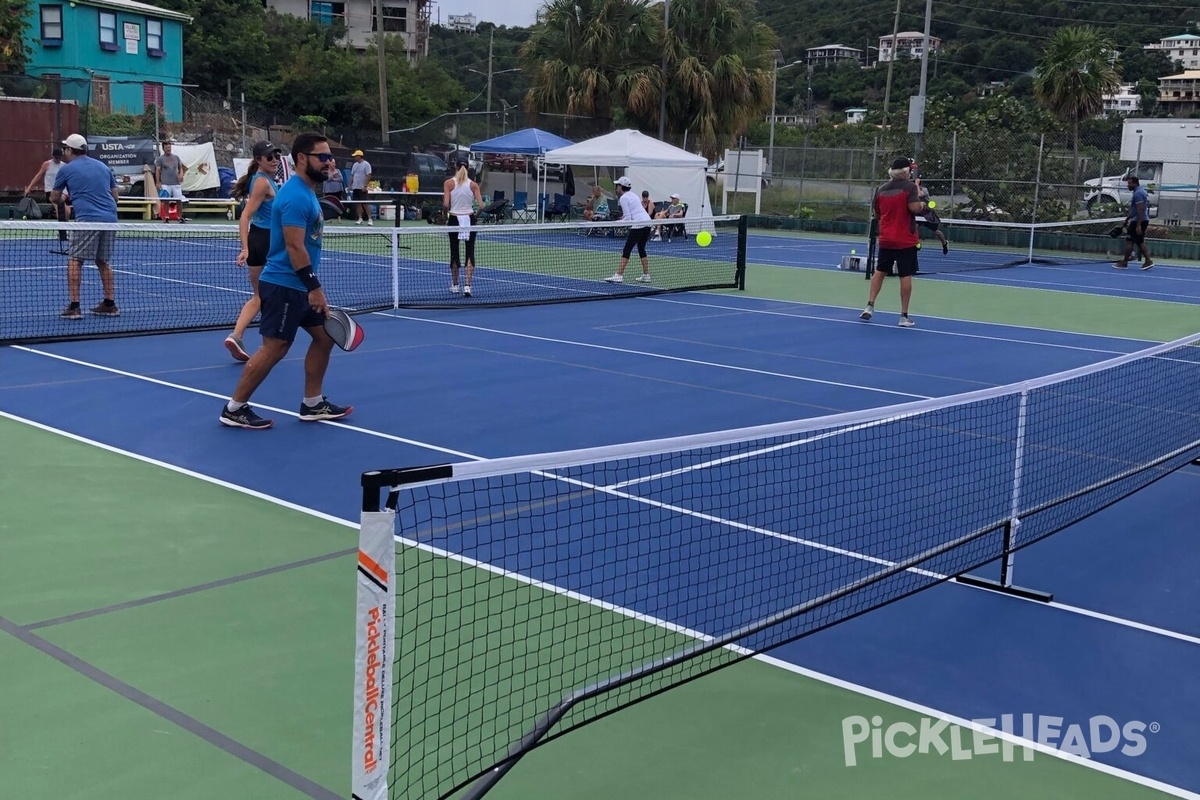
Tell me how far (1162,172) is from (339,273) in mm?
24348

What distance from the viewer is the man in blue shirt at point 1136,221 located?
24.0 m

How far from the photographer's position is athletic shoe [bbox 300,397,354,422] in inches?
355

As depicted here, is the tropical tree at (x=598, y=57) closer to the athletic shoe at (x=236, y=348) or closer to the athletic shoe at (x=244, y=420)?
the athletic shoe at (x=236, y=348)

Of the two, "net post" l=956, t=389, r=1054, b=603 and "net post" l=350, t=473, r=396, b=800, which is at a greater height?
"net post" l=350, t=473, r=396, b=800

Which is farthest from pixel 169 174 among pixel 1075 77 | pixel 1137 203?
pixel 1075 77

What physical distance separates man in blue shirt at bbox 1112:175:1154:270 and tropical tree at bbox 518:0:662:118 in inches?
639

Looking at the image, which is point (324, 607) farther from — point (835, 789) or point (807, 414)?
point (807, 414)

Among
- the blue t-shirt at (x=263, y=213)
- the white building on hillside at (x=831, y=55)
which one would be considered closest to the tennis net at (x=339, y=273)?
the blue t-shirt at (x=263, y=213)

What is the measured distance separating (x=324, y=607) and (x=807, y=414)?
17.0 feet

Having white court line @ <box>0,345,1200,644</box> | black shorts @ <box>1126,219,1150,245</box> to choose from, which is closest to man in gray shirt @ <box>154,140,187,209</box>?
white court line @ <box>0,345,1200,644</box>

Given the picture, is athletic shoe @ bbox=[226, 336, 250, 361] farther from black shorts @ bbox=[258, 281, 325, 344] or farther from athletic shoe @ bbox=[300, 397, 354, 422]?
black shorts @ bbox=[258, 281, 325, 344]

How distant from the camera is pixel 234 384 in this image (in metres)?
10.3

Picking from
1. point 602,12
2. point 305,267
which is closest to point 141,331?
point 305,267

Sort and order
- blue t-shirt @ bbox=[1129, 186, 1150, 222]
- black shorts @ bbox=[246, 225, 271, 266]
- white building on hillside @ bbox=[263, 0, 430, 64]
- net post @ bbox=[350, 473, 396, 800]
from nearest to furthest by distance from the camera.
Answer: net post @ bbox=[350, 473, 396, 800] → black shorts @ bbox=[246, 225, 271, 266] → blue t-shirt @ bbox=[1129, 186, 1150, 222] → white building on hillside @ bbox=[263, 0, 430, 64]
